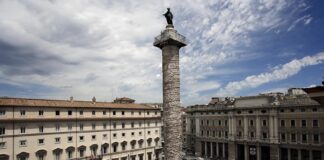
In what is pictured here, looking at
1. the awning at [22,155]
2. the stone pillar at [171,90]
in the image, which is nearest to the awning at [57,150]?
the awning at [22,155]

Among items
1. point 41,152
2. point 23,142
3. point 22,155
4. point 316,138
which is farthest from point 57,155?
point 316,138

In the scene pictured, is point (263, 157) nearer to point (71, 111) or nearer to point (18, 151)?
point (71, 111)

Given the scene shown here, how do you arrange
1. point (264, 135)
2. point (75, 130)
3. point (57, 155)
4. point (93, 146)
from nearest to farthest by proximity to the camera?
point (57, 155)
point (75, 130)
point (93, 146)
point (264, 135)

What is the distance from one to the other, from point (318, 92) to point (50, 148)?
31814mm

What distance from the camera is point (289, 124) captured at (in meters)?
41.8

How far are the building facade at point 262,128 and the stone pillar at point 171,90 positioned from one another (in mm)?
28237

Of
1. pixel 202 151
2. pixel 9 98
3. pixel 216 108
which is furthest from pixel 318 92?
pixel 202 151

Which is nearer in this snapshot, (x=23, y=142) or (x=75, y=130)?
(x=23, y=142)

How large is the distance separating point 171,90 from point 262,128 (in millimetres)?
31429

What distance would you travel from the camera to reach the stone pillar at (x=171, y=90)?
67.0 ft

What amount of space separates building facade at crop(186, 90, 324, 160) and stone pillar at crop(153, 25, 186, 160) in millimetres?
28237

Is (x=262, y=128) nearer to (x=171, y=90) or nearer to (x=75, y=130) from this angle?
(x=171, y=90)

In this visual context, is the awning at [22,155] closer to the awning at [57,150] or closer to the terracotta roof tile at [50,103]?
the awning at [57,150]

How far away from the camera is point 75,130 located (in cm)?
3588
